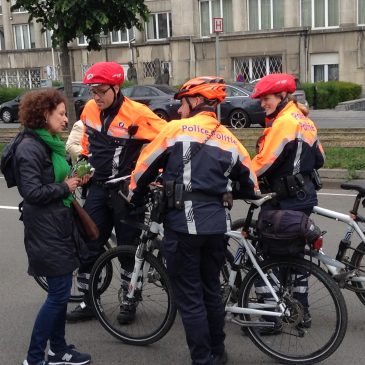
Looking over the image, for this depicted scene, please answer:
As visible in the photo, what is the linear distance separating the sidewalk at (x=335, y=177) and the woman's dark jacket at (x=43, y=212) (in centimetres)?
743

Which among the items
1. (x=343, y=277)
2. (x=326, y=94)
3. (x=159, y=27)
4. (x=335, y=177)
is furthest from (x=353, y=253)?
(x=159, y=27)

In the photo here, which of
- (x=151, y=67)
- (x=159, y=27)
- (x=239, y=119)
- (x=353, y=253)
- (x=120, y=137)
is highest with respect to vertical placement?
(x=159, y=27)

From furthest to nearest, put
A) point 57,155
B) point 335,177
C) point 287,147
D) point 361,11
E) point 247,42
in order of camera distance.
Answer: point 247,42 < point 361,11 < point 335,177 < point 287,147 < point 57,155

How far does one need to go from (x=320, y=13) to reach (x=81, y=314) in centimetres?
3388

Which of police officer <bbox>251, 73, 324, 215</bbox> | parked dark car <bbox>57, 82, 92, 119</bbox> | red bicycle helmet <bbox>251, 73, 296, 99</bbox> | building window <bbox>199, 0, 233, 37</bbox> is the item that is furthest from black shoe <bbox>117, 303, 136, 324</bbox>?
building window <bbox>199, 0, 233, 37</bbox>

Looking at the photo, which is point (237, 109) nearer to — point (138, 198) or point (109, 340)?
point (109, 340)

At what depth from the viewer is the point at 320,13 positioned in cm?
3575

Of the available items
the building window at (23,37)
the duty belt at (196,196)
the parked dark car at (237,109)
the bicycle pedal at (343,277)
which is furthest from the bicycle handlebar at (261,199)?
the building window at (23,37)

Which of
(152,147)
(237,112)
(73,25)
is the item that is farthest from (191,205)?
(237,112)

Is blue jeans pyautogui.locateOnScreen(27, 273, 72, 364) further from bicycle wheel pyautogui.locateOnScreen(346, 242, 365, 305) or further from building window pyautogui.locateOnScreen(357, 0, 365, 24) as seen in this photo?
building window pyautogui.locateOnScreen(357, 0, 365, 24)

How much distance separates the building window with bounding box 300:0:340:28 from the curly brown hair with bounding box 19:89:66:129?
1347 inches

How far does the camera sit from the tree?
11.8 metres

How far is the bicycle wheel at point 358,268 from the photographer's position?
4566 mm

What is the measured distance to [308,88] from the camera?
1164 inches
